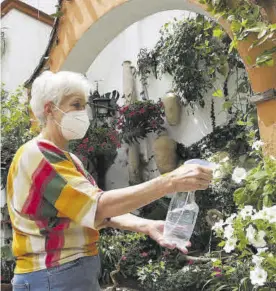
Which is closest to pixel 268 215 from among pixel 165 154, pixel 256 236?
pixel 256 236

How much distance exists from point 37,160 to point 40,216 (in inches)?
7.7

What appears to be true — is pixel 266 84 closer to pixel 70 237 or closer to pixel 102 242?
pixel 70 237

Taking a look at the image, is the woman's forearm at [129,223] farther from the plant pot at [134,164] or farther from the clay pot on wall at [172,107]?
the plant pot at [134,164]

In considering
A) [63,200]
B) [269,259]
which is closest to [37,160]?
[63,200]

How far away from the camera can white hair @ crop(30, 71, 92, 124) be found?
1677 millimetres

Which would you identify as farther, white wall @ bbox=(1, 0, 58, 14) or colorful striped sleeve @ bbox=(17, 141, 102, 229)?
white wall @ bbox=(1, 0, 58, 14)

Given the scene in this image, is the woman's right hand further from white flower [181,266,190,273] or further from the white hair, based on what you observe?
white flower [181,266,190,273]

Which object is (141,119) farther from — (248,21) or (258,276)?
(258,276)

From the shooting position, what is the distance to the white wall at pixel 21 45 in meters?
6.83

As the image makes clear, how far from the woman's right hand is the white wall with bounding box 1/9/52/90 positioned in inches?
231

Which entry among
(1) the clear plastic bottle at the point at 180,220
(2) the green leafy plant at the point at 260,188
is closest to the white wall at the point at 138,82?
(2) the green leafy plant at the point at 260,188

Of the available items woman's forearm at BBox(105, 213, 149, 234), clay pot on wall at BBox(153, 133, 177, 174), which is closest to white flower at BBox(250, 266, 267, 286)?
woman's forearm at BBox(105, 213, 149, 234)

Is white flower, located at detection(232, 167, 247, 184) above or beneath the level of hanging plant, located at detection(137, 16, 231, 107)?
beneath

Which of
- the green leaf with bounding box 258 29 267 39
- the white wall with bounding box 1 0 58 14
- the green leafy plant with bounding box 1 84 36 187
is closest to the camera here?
the green leaf with bounding box 258 29 267 39
